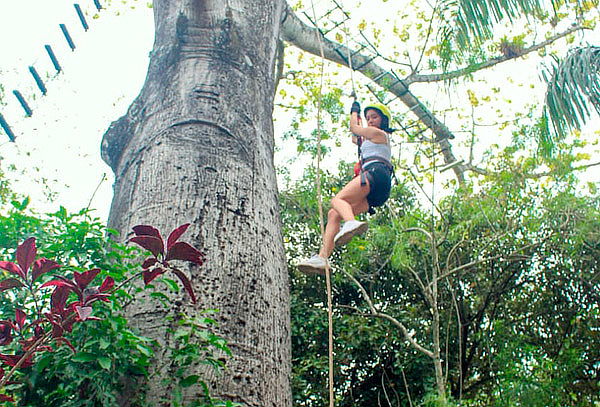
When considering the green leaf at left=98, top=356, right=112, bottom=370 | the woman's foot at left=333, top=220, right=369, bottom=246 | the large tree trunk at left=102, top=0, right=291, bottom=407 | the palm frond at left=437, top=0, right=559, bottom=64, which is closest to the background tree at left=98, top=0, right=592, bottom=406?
the large tree trunk at left=102, top=0, right=291, bottom=407

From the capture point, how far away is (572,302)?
7.25m

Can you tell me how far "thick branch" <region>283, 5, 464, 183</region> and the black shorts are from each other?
3918 millimetres

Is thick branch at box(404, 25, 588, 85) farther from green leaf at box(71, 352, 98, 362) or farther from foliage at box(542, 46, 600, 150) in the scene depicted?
green leaf at box(71, 352, 98, 362)

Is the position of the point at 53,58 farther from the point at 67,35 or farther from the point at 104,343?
the point at 104,343

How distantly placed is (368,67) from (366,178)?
4632 mm

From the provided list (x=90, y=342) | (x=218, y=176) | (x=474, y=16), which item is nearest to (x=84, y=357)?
(x=90, y=342)

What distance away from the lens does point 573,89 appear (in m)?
4.41

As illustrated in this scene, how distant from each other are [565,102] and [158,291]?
147 inches

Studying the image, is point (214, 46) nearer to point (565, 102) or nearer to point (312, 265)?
point (312, 265)

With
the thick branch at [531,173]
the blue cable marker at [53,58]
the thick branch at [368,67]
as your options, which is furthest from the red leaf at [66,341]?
the thick branch at [531,173]

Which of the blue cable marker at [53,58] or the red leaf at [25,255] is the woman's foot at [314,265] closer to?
the blue cable marker at [53,58]

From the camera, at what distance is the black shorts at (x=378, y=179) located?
11.1ft

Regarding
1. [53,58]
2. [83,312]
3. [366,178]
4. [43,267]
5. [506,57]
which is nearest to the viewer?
[83,312]

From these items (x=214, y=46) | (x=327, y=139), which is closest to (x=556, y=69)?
(x=214, y=46)
